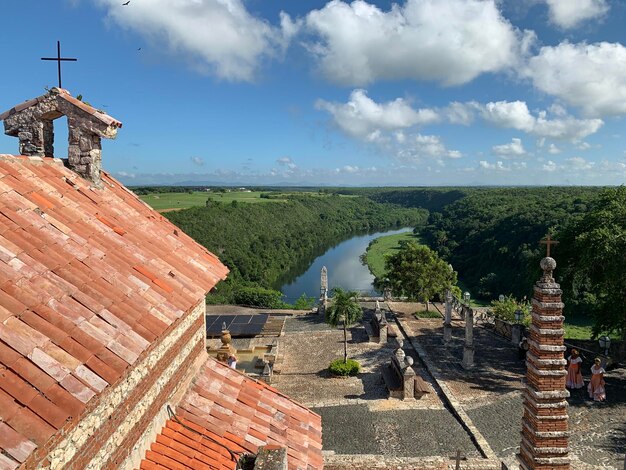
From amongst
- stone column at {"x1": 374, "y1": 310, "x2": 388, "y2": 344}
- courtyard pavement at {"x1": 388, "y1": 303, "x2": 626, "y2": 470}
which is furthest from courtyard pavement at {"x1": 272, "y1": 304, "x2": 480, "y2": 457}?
courtyard pavement at {"x1": 388, "y1": 303, "x2": 626, "y2": 470}

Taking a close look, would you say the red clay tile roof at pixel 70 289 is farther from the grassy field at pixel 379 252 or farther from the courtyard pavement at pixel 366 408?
the grassy field at pixel 379 252

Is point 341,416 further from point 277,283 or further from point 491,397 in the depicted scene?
point 277,283

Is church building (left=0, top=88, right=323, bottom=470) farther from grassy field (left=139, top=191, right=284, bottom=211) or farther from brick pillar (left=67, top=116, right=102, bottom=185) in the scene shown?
grassy field (left=139, top=191, right=284, bottom=211)

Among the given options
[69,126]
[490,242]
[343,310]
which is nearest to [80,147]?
[69,126]

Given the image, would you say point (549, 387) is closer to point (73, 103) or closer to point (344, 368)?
point (73, 103)

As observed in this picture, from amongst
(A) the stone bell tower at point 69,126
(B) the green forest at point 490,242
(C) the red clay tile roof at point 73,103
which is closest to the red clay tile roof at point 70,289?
(A) the stone bell tower at point 69,126

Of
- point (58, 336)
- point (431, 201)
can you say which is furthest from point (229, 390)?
point (431, 201)

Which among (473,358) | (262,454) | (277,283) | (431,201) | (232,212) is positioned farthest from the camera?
(431,201)
